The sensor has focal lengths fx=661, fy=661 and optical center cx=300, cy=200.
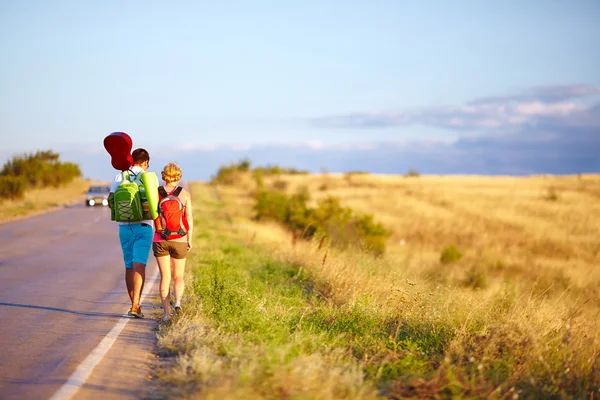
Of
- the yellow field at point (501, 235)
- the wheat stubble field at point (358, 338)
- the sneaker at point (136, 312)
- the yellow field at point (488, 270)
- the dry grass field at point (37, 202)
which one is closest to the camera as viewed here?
the wheat stubble field at point (358, 338)

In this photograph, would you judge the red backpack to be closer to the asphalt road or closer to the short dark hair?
the short dark hair

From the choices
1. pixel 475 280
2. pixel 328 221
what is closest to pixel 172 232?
pixel 475 280

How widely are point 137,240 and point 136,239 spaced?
0.03m

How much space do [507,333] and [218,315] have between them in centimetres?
345

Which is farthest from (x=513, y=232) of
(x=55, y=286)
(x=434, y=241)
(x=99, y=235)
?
(x=55, y=286)

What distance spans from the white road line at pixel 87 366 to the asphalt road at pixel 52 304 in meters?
0.07

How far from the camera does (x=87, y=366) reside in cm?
652

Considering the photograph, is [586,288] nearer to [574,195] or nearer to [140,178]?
[140,178]

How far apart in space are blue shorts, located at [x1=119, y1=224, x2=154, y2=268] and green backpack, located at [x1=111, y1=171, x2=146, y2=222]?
18 cm

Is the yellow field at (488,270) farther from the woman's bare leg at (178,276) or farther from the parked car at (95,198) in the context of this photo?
the parked car at (95,198)

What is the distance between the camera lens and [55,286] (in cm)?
1193

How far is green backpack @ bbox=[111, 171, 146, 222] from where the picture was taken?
8.42 metres

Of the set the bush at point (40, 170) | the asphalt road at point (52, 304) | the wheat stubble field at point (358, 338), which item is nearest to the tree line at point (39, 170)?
the bush at point (40, 170)

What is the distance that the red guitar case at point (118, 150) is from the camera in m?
8.61
